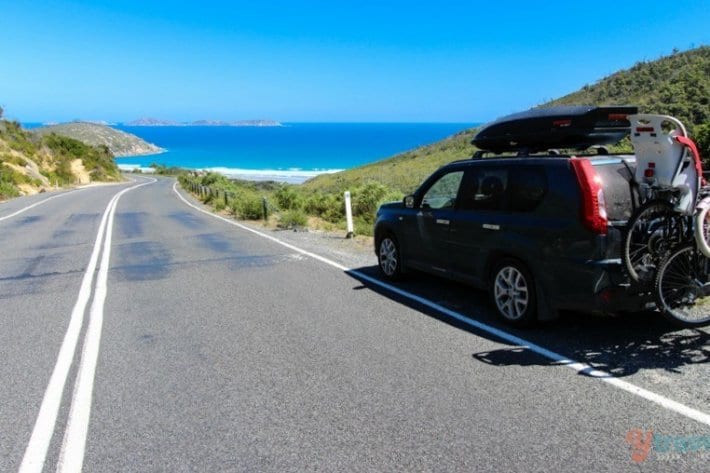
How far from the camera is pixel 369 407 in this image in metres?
4.30

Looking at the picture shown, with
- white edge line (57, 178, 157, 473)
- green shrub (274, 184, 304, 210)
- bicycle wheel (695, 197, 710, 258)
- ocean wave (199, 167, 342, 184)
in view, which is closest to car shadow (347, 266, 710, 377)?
bicycle wheel (695, 197, 710, 258)

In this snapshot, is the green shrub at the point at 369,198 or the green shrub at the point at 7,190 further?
the green shrub at the point at 7,190

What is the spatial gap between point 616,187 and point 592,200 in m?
0.38

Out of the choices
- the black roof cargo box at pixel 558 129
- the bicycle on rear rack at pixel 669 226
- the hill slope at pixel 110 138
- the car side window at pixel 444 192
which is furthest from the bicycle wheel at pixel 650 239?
the hill slope at pixel 110 138

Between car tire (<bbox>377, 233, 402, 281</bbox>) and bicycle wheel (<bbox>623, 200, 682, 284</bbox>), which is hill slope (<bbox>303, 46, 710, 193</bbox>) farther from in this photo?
bicycle wheel (<bbox>623, 200, 682, 284</bbox>)

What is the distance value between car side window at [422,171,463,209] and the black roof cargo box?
57 centimetres

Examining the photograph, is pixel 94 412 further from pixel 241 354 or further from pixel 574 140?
pixel 574 140

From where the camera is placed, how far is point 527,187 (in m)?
5.95

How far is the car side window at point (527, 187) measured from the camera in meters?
5.77

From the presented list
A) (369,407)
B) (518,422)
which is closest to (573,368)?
(518,422)

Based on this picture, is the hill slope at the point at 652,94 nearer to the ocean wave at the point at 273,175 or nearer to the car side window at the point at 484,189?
the car side window at the point at 484,189

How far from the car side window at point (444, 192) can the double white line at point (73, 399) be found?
433 centimetres

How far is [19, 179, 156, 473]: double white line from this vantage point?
12.4ft

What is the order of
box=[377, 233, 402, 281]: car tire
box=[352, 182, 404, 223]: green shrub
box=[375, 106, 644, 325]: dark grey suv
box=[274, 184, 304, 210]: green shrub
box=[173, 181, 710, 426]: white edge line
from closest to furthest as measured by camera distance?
box=[173, 181, 710, 426]: white edge line < box=[375, 106, 644, 325]: dark grey suv < box=[377, 233, 402, 281]: car tire < box=[352, 182, 404, 223]: green shrub < box=[274, 184, 304, 210]: green shrub
